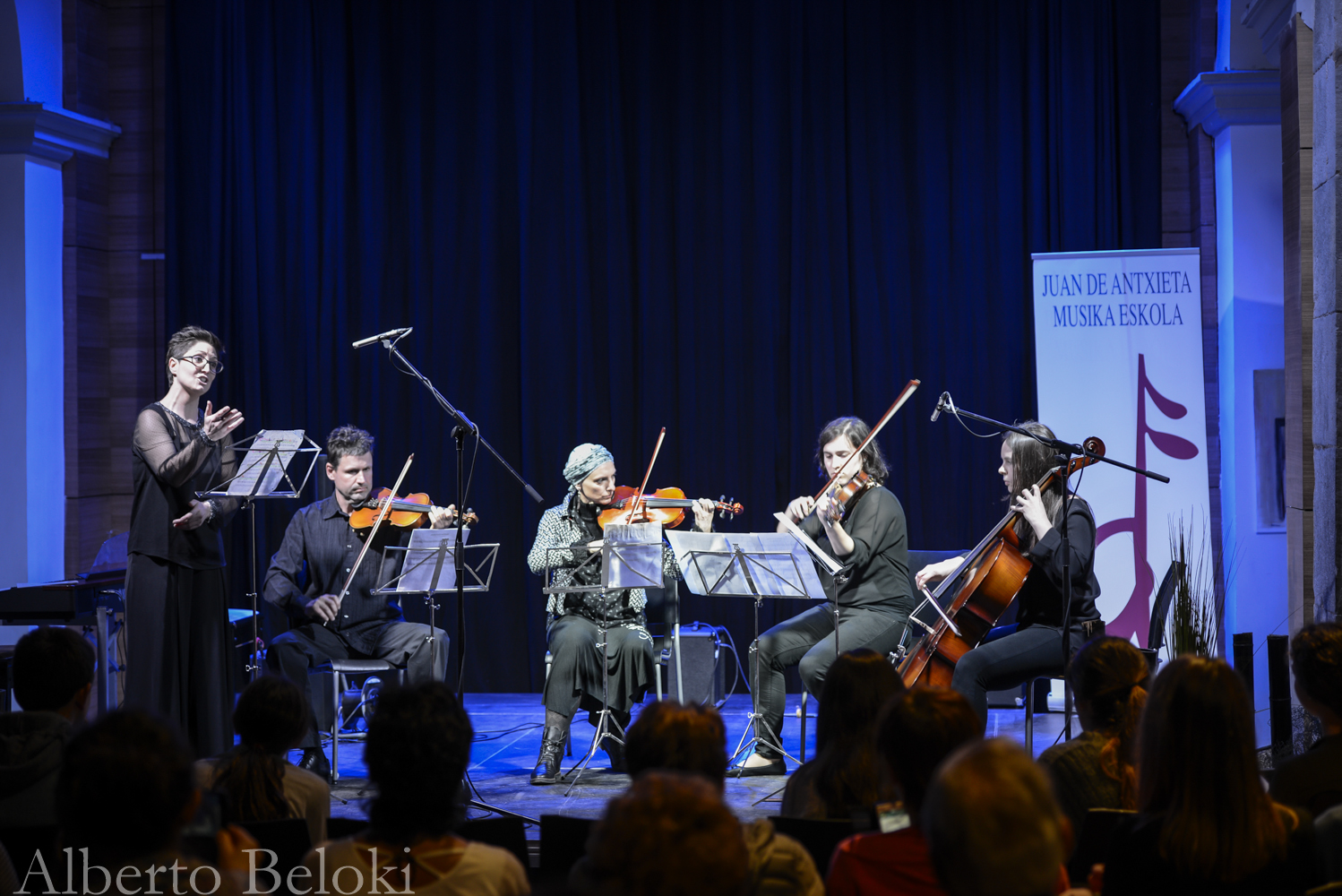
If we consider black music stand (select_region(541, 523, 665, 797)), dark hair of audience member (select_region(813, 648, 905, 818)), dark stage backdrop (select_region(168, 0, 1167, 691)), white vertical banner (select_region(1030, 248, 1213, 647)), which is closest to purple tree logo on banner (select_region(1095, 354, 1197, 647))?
white vertical banner (select_region(1030, 248, 1213, 647))

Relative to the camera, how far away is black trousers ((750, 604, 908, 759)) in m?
3.99

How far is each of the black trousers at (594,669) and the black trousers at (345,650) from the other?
1.41 ft

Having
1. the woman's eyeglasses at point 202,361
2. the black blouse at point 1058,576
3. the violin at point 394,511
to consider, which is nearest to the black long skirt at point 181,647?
the woman's eyeglasses at point 202,361

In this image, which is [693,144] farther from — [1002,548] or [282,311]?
[1002,548]

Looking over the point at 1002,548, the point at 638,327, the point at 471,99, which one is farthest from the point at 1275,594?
the point at 471,99

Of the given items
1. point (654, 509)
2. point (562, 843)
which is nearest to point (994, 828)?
point (562, 843)

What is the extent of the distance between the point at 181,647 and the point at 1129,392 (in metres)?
3.70

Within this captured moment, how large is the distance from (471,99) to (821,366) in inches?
85.2

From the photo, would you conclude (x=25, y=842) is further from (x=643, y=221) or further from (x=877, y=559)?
(x=643, y=221)

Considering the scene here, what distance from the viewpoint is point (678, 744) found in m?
1.64

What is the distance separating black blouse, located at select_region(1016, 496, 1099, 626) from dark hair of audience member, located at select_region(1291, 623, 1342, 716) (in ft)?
4.96

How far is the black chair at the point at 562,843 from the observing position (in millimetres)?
1971

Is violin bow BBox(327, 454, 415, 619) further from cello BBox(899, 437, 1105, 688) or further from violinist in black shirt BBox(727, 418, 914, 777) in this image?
cello BBox(899, 437, 1105, 688)

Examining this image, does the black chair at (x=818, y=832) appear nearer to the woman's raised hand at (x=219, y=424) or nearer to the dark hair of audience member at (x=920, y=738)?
the dark hair of audience member at (x=920, y=738)
